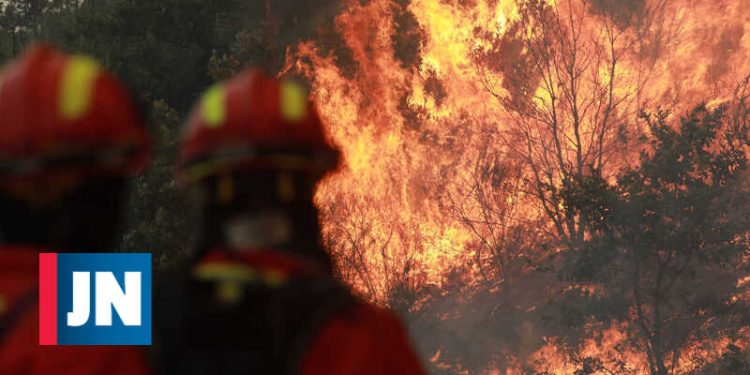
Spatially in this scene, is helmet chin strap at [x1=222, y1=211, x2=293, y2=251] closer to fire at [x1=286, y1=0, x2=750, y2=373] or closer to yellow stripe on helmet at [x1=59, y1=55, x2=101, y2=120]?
yellow stripe on helmet at [x1=59, y1=55, x2=101, y2=120]

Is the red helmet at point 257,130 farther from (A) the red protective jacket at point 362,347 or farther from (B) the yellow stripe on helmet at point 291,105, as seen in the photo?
(A) the red protective jacket at point 362,347

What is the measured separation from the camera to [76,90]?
6.23 ft

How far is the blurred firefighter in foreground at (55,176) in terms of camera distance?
74.4 inches

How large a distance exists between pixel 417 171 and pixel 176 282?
25.8 m

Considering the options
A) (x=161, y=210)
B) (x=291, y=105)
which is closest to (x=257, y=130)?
(x=291, y=105)

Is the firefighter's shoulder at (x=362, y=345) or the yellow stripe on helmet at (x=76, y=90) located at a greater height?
the yellow stripe on helmet at (x=76, y=90)

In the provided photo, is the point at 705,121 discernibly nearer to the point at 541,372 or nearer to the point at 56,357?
the point at 541,372

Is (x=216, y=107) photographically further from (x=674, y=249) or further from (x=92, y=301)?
(x=674, y=249)

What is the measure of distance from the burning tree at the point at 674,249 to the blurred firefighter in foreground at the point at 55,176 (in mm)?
19199

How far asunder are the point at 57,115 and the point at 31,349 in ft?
1.29

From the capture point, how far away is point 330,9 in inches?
1010

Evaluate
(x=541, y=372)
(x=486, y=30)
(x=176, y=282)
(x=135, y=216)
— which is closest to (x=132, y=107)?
(x=176, y=282)

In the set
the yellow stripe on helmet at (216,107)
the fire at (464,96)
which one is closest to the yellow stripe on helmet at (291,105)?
the yellow stripe on helmet at (216,107)

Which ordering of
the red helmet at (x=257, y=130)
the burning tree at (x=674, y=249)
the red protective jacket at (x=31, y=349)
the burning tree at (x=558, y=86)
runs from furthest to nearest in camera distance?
the burning tree at (x=558, y=86)
the burning tree at (x=674, y=249)
the red helmet at (x=257, y=130)
the red protective jacket at (x=31, y=349)
